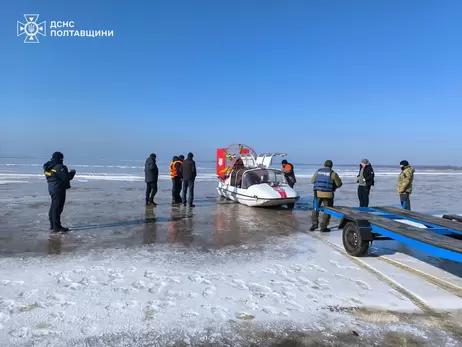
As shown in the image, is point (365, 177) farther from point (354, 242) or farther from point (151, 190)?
point (151, 190)

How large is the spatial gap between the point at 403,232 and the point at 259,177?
7392 mm

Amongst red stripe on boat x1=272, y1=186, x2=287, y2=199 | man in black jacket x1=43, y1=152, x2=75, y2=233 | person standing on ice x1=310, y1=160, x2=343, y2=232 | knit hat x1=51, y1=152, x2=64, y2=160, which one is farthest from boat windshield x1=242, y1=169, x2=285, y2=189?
knit hat x1=51, y1=152, x2=64, y2=160

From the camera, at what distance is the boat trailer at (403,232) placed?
441 centimetres

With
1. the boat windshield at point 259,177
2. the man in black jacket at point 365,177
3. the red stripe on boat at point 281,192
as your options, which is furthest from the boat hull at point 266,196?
the man in black jacket at point 365,177

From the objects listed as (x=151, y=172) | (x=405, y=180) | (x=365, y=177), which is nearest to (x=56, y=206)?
(x=151, y=172)

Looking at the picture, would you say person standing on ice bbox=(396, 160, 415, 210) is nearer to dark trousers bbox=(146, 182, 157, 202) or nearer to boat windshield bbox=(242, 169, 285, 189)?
boat windshield bbox=(242, 169, 285, 189)

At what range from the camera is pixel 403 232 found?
507cm

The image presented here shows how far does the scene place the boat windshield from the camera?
12.2m

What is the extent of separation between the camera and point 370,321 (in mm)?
3678

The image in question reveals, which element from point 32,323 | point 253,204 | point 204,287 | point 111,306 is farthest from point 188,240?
point 253,204

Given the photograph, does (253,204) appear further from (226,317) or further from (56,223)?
(226,317)

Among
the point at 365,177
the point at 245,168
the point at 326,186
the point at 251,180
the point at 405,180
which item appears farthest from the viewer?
the point at 245,168

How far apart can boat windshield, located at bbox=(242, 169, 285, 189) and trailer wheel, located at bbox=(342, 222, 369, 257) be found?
19.3ft

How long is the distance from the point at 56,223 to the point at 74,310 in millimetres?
4351
